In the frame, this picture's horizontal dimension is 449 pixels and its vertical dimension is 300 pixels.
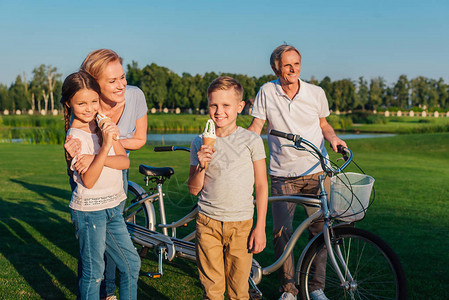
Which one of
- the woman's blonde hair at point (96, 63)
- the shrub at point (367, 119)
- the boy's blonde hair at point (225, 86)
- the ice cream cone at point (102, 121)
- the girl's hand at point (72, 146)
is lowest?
the shrub at point (367, 119)

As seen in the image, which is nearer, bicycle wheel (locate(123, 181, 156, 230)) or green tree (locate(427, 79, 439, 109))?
bicycle wheel (locate(123, 181, 156, 230))

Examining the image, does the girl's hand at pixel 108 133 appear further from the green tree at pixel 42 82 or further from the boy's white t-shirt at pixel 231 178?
the green tree at pixel 42 82

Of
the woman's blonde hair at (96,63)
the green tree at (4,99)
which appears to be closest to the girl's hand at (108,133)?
the woman's blonde hair at (96,63)

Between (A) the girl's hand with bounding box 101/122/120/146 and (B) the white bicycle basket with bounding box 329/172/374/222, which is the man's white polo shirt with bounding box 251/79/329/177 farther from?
(A) the girl's hand with bounding box 101/122/120/146

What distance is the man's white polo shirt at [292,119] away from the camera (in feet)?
12.9

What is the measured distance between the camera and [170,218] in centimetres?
732

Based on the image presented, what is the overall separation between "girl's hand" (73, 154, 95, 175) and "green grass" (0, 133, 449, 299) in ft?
6.11

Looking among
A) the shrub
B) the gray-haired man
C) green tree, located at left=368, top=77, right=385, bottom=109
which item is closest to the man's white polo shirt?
the gray-haired man

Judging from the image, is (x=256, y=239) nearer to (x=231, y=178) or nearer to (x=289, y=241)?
(x=231, y=178)

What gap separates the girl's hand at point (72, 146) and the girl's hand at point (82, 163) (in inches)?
1.6

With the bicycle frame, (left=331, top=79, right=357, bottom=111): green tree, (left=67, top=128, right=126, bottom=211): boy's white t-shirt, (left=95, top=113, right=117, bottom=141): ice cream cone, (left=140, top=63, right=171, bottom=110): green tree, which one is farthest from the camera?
(left=331, top=79, right=357, bottom=111): green tree

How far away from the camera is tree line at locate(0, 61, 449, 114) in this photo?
88250 mm

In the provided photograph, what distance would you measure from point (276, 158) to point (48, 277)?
8.91 feet

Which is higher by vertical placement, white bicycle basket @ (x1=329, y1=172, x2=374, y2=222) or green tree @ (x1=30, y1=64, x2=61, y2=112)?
green tree @ (x1=30, y1=64, x2=61, y2=112)
